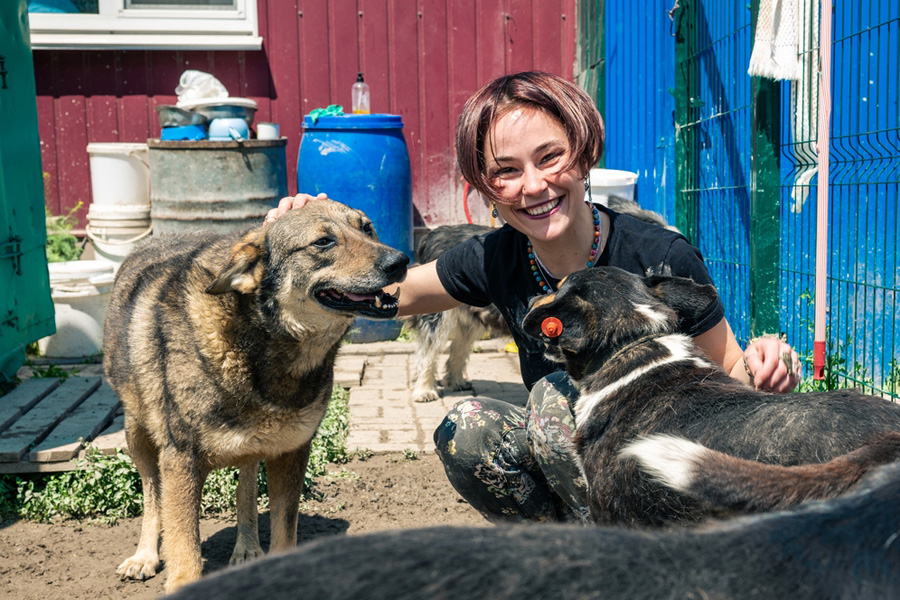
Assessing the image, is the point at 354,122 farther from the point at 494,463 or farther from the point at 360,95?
the point at 494,463

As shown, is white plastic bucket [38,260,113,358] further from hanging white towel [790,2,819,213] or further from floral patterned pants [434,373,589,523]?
hanging white towel [790,2,819,213]

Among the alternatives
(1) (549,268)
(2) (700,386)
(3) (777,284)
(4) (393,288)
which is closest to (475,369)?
(3) (777,284)

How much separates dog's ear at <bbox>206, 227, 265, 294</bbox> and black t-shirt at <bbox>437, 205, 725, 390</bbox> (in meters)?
0.67

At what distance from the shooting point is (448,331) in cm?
573

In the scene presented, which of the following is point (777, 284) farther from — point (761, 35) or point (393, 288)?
point (393, 288)

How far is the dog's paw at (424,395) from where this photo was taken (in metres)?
5.53

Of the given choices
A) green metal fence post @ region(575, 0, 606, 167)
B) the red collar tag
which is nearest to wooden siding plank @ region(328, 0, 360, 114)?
green metal fence post @ region(575, 0, 606, 167)

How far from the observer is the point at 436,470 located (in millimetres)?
4219

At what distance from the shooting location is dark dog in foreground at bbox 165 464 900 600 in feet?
2.41

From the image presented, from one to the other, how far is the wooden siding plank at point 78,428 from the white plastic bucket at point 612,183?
3.84m

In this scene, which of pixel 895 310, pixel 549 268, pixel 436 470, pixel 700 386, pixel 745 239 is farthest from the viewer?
pixel 745 239

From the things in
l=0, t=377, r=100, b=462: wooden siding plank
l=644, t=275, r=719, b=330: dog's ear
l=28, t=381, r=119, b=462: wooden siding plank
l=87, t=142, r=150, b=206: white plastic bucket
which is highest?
l=87, t=142, r=150, b=206: white plastic bucket

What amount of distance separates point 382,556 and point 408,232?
6243mm

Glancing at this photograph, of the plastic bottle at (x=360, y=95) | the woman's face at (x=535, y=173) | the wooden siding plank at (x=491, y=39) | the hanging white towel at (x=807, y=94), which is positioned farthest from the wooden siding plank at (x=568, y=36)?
the woman's face at (x=535, y=173)
